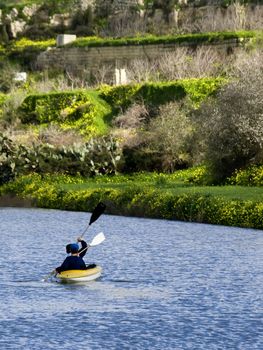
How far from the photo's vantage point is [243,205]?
179 ft

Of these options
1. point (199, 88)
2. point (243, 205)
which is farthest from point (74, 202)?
point (199, 88)

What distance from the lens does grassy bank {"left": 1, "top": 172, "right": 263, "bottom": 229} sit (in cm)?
5491

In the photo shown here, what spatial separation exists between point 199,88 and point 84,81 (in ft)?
81.2

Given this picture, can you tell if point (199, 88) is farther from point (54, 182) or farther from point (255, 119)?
point (255, 119)

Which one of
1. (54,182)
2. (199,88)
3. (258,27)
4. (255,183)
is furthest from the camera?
(258,27)

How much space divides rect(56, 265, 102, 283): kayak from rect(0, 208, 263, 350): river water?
0.70 ft

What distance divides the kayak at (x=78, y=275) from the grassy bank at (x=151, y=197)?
14.8 metres

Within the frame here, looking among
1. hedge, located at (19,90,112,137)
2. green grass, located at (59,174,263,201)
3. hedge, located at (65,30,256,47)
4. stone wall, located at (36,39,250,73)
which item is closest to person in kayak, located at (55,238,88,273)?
green grass, located at (59,174,263,201)

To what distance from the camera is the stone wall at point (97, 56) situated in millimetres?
109938

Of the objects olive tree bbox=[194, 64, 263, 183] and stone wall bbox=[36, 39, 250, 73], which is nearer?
olive tree bbox=[194, 64, 263, 183]

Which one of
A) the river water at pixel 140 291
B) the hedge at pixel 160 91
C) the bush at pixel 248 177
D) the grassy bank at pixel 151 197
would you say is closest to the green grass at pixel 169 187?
the grassy bank at pixel 151 197

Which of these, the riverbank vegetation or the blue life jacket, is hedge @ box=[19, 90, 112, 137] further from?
the blue life jacket

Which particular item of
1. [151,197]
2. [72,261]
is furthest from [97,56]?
[72,261]

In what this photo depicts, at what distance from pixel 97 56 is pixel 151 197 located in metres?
57.3
